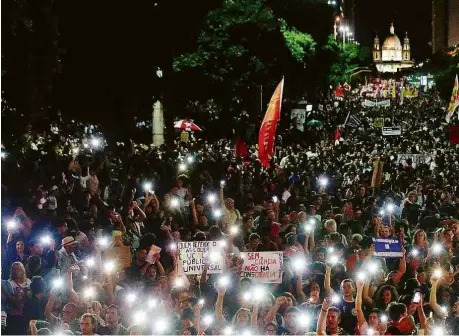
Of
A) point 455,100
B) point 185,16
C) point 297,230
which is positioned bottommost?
point 297,230

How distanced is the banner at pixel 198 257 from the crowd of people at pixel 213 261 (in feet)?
0.19

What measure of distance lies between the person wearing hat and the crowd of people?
0.04 ft

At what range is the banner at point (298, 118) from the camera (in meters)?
38.1

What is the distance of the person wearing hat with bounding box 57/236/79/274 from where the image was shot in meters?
9.30

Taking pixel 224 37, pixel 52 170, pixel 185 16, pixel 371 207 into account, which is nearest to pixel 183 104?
pixel 224 37

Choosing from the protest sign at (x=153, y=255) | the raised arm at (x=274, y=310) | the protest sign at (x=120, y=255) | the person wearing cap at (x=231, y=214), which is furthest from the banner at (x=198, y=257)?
the person wearing cap at (x=231, y=214)

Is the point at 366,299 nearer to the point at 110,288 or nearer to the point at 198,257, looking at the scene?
the point at 198,257

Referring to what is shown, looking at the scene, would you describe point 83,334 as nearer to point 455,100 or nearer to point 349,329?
point 349,329

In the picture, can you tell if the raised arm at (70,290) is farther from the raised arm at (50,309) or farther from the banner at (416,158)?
the banner at (416,158)

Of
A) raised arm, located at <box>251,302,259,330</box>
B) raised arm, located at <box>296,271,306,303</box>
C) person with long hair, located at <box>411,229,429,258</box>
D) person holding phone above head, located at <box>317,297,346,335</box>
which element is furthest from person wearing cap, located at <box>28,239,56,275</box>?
person with long hair, located at <box>411,229,429,258</box>

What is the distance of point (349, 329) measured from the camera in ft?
26.6

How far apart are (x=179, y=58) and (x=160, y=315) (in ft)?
74.3

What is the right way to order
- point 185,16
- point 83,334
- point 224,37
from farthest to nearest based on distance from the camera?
point 224,37 < point 185,16 < point 83,334

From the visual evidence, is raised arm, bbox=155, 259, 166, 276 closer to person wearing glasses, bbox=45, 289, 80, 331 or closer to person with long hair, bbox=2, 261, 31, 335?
person with long hair, bbox=2, 261, 31, 335
